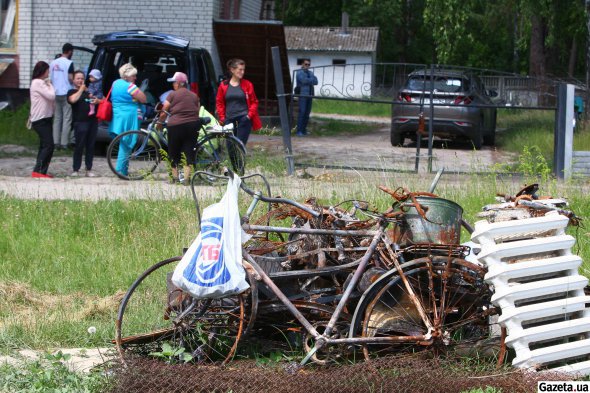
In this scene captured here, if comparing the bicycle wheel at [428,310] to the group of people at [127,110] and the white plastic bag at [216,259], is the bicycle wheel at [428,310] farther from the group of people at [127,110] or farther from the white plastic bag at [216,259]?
the group of people at [127,110]

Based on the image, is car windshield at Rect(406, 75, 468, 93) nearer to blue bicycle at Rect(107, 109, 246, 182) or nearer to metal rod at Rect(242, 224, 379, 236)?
blue bicycle at Rect(107, 109, 246, 182)

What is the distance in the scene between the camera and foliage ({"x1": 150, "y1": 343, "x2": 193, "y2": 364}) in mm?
5605

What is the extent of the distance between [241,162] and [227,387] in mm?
7562

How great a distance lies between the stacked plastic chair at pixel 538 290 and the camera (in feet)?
17.8

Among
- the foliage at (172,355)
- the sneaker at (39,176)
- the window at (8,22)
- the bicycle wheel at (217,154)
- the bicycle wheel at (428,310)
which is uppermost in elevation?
the window at (8,22)

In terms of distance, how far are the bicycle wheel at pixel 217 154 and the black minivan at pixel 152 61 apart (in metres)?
2.90

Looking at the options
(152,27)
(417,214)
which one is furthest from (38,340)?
(152,27)

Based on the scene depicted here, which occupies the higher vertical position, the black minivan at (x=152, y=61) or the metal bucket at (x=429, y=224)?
the black minivan at (x=152, y=61)

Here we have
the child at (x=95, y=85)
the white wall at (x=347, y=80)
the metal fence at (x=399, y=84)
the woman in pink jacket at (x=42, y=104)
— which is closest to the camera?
the woman in pink jacket at (x=42, y=104)

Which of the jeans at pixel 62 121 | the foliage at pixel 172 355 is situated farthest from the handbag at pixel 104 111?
the foliage at pixel 172 355

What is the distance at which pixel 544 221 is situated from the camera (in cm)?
564

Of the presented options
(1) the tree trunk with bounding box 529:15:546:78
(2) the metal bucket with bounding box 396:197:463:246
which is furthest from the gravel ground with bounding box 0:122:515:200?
(1) the tree trunk with bounding box 529:15:546:78

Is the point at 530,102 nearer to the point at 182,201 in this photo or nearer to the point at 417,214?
the point at 182,201

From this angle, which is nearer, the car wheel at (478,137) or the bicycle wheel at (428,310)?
the bicycle wheel at (428,310)
